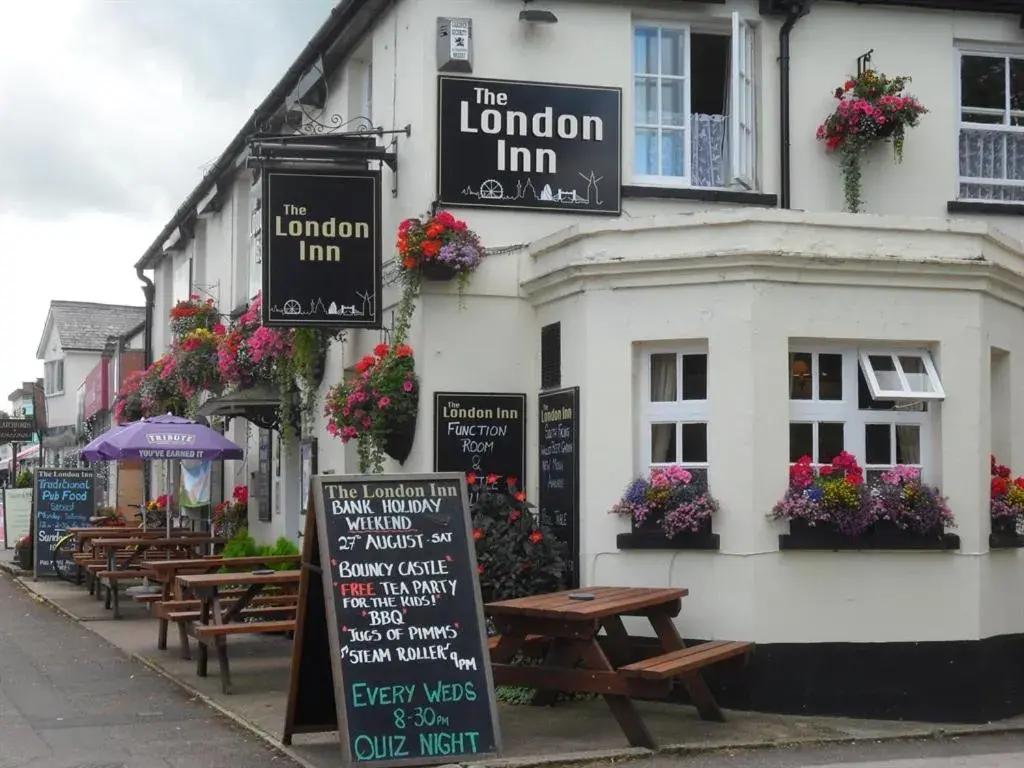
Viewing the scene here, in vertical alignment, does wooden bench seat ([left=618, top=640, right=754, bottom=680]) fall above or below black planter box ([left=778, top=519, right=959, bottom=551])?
below

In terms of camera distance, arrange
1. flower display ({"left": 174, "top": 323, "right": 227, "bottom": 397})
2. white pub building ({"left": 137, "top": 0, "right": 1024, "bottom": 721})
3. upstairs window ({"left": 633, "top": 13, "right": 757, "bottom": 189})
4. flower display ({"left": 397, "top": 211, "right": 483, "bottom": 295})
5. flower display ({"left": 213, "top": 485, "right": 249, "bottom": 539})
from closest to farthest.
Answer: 1. white pub building ({"left": 137, "top": 0, "right": 1024, "bottom": 721})
2. flower display ({"left": 397, "top": 211, "right": 483, "bottom": 295})
3. upstairs window ({"left": 633, "top": 13, "right": 757, "bottom": 189})
4. flower display ({"left": 213, "top": 485, "right": 249, "bottom": 539})
5. flower display ({"left": 174, "top": 323, "right": 227, "bottom": 397})

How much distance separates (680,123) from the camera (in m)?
12.1

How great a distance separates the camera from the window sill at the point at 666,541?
9.85 meters

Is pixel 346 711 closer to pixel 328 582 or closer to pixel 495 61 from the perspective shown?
pixel 328 582

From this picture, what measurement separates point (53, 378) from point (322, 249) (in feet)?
129

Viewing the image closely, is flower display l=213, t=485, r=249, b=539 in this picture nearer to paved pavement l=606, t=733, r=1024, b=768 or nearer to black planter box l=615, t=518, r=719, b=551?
black planter box l=615, t=518, r=719, b=551

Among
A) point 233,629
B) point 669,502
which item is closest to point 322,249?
point 233,629

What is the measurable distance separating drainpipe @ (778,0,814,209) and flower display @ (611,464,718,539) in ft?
10.4

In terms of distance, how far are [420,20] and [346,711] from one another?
20.1ft

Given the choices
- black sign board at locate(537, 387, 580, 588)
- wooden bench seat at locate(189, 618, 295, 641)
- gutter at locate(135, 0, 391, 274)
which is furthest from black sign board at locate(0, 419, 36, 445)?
black sign board at locate(537, 387, 580, 588)

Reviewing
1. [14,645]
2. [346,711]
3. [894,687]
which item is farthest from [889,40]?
[14,645]

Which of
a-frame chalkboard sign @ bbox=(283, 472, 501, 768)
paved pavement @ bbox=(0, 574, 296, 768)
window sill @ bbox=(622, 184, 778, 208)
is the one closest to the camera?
a-frame chalkboard sign @ bbox=(283, 472, 501, 768)

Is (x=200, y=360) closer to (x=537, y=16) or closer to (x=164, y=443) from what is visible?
(x=164, y=443)

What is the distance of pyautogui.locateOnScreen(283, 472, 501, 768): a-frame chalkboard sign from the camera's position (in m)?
7.91
